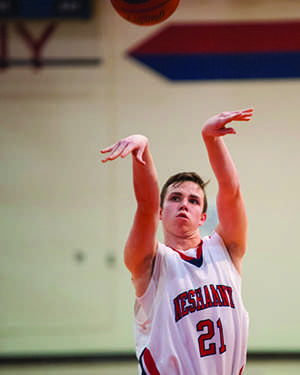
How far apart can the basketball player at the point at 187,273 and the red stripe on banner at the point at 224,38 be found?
3.51 metres

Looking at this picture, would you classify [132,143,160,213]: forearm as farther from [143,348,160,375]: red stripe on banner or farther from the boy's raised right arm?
[143,348,160,375]: red stripe on banner

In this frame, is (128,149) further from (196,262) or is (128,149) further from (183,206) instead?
(196,262)

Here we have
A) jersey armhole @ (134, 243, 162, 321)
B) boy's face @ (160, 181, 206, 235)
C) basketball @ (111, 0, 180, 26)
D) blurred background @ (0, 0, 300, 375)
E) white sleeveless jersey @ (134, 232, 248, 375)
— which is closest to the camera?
white sleeveless jersey @ (134, 232, 248, 375)

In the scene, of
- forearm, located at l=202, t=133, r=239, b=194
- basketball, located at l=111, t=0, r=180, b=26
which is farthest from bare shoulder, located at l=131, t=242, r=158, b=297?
basketball, located at l=111, t=0, r=180, b=26

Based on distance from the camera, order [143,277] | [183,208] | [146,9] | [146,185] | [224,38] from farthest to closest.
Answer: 1. [224,38]
2. [146,9]
3. [183,208]
4. [143,277]
5. [146,185]

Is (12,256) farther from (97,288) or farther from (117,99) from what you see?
(117,99)

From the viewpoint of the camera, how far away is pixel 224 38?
5336 millimetres

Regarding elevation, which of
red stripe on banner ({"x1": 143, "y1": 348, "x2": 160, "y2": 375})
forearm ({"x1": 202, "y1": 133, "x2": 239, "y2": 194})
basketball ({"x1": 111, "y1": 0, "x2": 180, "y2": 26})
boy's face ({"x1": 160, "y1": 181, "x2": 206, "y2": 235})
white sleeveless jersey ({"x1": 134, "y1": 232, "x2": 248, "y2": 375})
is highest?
basketball ({"x1": 111, "y1": 0, "x2": 180, "y2": 26})

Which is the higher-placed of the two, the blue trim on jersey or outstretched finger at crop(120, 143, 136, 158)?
outstretched finger at crop(120, 143, 136, 158)

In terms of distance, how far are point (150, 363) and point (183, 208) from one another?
716 millimetres

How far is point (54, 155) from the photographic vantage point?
17.6 feet

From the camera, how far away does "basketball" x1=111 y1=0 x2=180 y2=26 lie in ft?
9.14

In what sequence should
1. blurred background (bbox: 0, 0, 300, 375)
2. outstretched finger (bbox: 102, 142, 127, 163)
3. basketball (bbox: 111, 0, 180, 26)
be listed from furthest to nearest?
blurred background (bbox: 0, 0, 300, 375), basketball (bbox: 111, 0, 180, 26), outstretched finger (bbox: 102, 142, 127, 163)

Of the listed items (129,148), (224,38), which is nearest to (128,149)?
(129,148)
